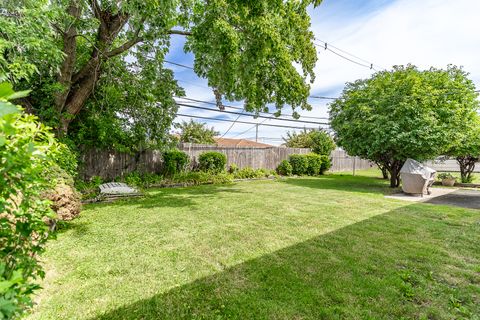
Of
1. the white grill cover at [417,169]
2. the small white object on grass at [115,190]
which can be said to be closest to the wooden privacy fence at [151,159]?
the small white object on grass at [115,190]

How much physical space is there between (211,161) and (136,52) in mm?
5666

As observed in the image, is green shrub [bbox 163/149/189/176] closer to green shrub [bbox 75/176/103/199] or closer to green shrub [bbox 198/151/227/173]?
green shrub [bbox 198/151/227/173]

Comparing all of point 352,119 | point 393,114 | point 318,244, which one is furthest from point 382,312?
point 352,119

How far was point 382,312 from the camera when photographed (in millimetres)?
2273

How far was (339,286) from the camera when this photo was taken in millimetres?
2662

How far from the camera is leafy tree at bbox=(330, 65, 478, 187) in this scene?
9.12 m

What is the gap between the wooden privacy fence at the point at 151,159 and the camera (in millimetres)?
8680

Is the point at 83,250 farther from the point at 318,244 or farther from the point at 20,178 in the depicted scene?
the point at 318,244

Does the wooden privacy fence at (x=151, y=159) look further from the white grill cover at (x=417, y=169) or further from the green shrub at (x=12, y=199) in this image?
the green shrub at (x=12, y=199)

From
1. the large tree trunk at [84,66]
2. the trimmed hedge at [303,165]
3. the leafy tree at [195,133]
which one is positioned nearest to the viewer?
the large tree trunk at [84,66]

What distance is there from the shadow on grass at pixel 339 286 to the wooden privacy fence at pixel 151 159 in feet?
24.8

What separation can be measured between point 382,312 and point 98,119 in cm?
813

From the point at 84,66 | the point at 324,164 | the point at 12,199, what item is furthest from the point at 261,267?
the point at 324,164

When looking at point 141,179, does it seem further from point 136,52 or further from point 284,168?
point 284,168
